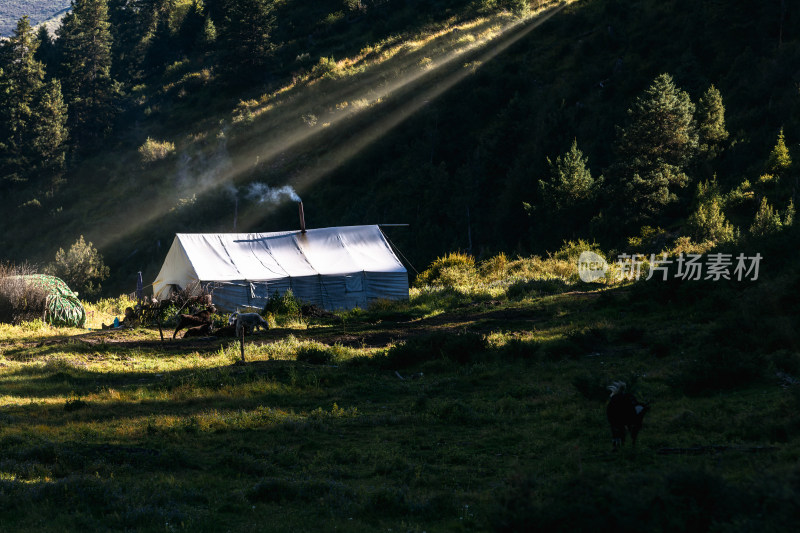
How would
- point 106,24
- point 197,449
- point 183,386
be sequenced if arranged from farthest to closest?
point 106,24, point 183,386, point 197,449

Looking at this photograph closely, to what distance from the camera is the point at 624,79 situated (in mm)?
54000

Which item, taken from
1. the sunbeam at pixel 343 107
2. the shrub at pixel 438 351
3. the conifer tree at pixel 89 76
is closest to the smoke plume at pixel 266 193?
the sunbeam at pixel 343 107

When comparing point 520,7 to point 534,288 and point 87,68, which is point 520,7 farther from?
point 534,288

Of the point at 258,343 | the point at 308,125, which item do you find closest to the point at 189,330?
the point at 258,343

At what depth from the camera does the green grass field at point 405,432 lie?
758 cm

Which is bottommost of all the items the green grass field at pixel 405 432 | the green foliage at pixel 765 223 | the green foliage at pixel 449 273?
the green grass field at pixel 405 432

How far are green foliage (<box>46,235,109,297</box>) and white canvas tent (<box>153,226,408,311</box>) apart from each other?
26.2m

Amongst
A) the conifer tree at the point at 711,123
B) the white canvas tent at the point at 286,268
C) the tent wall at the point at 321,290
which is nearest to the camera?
the tent wall at the point at 321,290

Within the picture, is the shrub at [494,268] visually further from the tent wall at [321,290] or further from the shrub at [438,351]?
the shrub at [438,351]

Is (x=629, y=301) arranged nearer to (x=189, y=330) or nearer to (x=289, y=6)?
(x=189, y=330)

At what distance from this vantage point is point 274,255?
3488 cm

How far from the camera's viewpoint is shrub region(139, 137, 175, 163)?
74125mm

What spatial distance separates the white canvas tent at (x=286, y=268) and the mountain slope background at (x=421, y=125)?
48.4ft

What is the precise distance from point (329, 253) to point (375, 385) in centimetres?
1916
